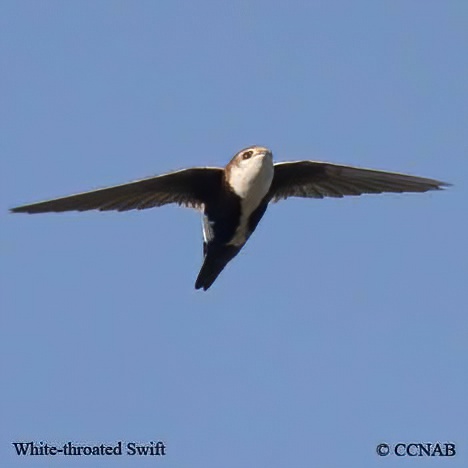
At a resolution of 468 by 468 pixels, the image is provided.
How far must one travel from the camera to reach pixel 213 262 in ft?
43.8

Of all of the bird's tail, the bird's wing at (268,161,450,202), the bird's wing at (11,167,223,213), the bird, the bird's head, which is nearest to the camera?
the bird's head

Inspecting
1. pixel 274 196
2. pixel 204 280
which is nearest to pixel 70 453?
pixel 204 280

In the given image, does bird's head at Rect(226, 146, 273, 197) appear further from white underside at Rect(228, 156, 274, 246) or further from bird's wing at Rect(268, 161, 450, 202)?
bird's wing at Rect(268, 161, 450, 202)

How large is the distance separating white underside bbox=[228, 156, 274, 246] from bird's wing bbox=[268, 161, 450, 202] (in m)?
0.46

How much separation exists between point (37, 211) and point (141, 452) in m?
2.04

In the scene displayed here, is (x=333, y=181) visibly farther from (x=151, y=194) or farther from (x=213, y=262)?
(x=151, y=194)

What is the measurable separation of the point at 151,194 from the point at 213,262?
0.72 metres

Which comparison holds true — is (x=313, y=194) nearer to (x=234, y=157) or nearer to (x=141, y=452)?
(x=234, y=157)

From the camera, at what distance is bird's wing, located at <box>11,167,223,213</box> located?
13047mm

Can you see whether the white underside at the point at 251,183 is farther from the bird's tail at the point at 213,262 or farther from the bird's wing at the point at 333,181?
the bird's wing at the point at 333,181

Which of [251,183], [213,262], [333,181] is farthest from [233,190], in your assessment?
[333,181]

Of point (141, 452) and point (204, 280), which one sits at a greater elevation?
point (204, 280)

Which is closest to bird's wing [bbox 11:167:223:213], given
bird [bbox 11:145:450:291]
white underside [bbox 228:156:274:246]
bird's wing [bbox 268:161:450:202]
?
bird [bbox 11:145:450:291]

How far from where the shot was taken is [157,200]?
532 inches
